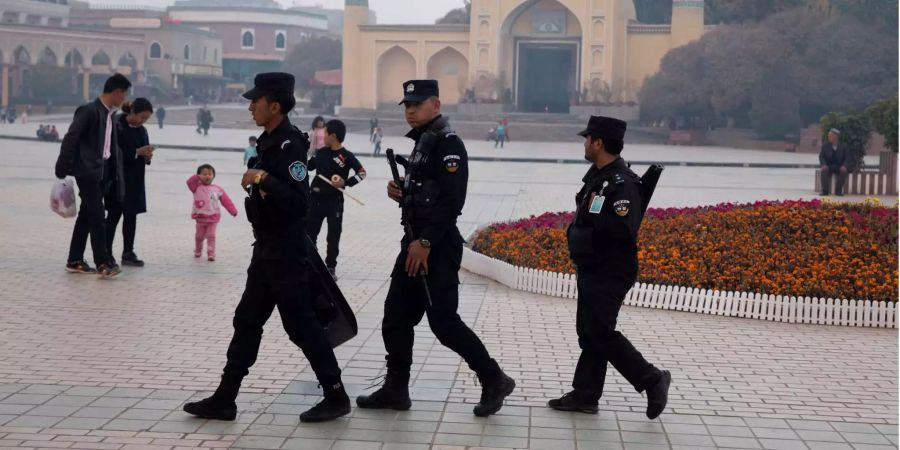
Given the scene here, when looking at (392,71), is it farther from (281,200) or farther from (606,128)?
(281,200)

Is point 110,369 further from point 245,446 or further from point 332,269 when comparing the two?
point 332,269

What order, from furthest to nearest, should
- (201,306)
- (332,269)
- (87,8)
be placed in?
(87,8), (332,269), (201,306)

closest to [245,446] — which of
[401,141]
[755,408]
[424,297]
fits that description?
[424,297]

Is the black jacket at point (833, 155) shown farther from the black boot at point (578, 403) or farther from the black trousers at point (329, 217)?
the black boot at point (578, 403)

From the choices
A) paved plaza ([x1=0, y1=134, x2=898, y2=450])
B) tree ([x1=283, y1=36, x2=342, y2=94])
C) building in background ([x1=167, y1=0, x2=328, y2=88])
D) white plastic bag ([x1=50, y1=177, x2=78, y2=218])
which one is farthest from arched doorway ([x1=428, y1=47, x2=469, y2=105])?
white plastic bag ([x1=50, y1=177, x2=78, y2=218])

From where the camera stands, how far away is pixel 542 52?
69500 mm

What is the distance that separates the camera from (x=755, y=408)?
6016mm

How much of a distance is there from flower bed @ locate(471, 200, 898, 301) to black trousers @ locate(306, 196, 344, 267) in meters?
1.50

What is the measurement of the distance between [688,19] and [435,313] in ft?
196

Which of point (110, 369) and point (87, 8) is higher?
point (87, 8)

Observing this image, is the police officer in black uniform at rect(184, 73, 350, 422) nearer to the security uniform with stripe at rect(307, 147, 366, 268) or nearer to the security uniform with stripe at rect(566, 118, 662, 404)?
the security uniform with stripe at rect(566, 118, 662, 404)

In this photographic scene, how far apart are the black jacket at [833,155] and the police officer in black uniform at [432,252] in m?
17.0

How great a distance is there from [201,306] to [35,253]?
3.31 metres

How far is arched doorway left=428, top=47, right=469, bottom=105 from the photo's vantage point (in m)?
67.8
